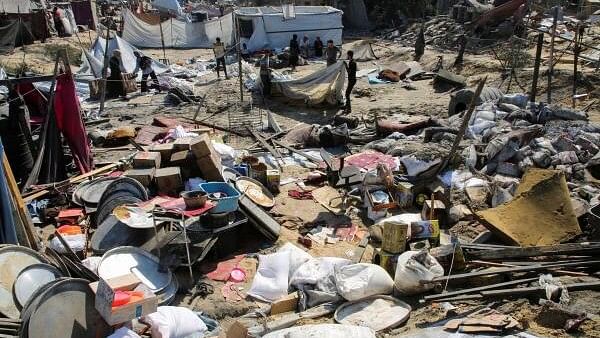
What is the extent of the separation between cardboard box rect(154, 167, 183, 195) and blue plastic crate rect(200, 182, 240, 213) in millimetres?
1030

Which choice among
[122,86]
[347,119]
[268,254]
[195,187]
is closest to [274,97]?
[347,119]

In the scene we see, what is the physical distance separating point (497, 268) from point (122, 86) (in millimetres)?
13346

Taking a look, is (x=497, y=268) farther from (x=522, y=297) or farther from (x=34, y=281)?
(x=34, y=281)

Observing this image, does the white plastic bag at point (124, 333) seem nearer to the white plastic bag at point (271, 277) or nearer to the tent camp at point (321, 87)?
the white plastic bag at point (271, 277)

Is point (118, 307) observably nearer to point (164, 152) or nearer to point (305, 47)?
point (164, 152)

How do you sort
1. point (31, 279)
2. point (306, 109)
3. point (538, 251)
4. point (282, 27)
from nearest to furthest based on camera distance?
1. point (31, 279)
2. point (538, 251)
3. point (306, 109)
4. point (282, 27)

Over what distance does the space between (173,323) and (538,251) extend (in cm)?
395

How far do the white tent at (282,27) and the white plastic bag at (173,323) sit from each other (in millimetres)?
19095

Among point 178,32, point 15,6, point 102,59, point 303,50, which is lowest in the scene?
point 303,50

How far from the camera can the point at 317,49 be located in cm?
2284

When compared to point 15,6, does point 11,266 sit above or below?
below

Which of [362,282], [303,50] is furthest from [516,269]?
[303,50]

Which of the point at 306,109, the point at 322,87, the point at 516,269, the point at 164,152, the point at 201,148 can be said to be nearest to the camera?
the point at 516,269

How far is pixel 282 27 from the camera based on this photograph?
23.2 metres
